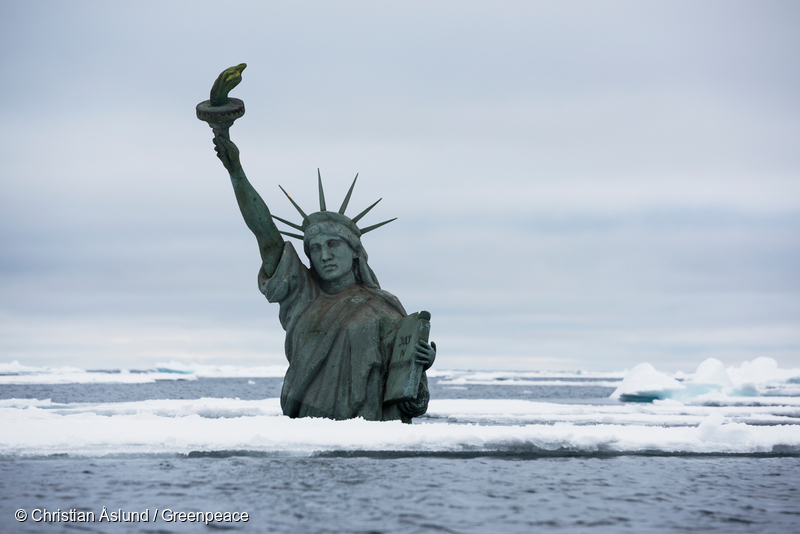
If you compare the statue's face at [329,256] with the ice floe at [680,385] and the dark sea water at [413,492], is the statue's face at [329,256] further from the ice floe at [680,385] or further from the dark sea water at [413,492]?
the ice floe at [680,385]

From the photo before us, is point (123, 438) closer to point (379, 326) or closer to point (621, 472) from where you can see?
point (379, 326)

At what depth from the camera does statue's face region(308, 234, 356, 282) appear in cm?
1070

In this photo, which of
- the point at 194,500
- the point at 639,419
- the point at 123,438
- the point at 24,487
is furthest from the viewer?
the point at 639,419

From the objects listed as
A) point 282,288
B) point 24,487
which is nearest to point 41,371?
point 282,288

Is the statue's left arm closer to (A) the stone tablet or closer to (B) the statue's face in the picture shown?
(A) the stone tablet

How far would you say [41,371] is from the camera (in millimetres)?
53844

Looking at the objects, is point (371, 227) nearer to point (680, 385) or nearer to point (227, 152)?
point (227, 152)

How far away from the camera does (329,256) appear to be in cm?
1070

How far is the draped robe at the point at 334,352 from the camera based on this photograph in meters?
10.2

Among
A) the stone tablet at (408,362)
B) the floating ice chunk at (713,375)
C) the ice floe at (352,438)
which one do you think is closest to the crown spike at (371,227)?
the stone tablet at (408,362)

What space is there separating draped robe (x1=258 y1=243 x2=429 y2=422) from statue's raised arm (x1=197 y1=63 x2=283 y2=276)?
20 centimetres

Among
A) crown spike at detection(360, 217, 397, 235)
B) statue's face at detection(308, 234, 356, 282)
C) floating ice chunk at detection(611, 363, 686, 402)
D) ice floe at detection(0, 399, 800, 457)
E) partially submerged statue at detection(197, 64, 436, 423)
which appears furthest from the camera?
floating ice chunk at detection(611, 363, 686, 402)

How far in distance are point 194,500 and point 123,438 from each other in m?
2.87

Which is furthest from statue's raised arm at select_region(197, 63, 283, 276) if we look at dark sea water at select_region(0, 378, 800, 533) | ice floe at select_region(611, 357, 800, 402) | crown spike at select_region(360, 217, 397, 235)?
ice floe at select_region(611, 357, 800, 402)
